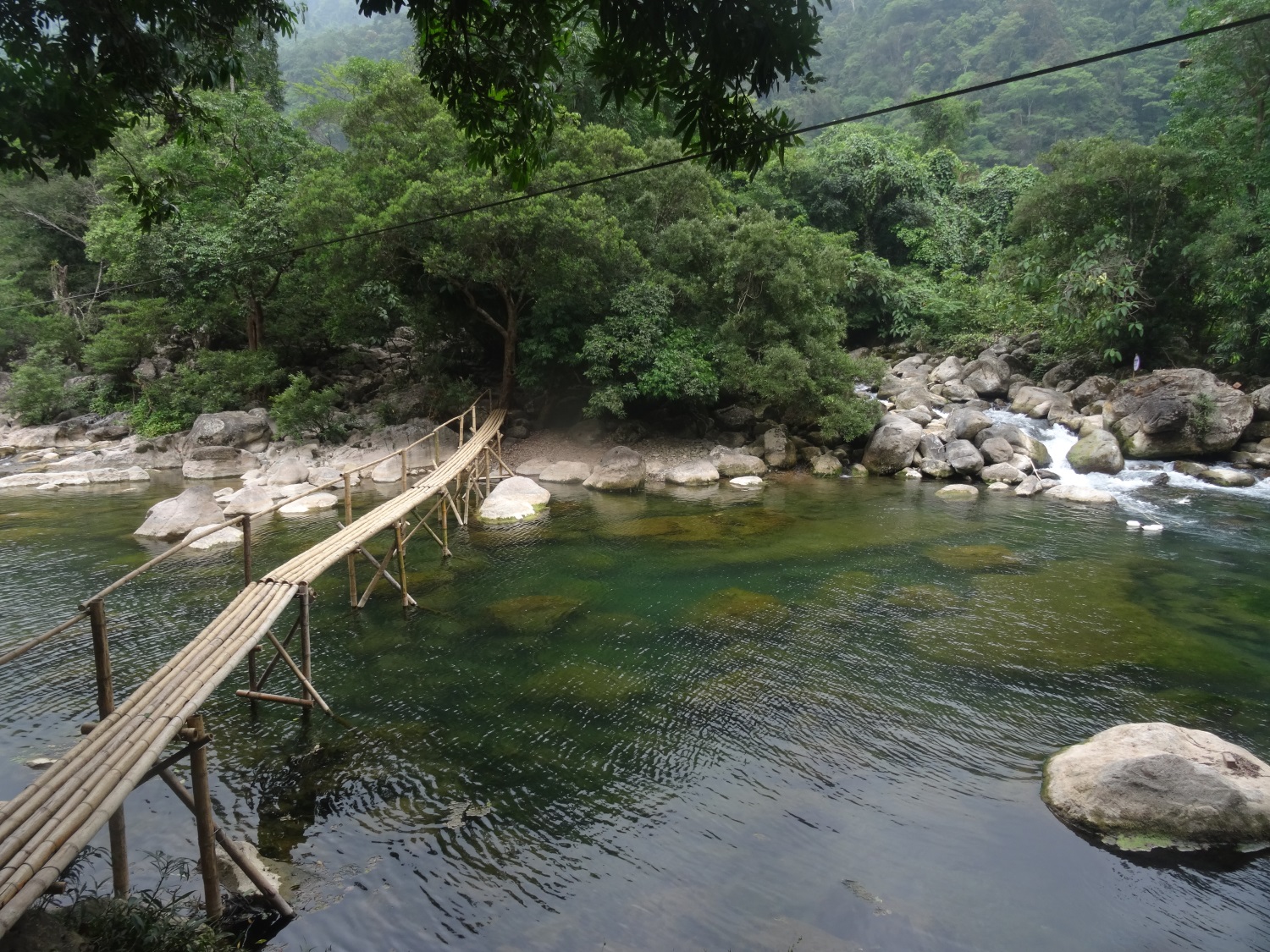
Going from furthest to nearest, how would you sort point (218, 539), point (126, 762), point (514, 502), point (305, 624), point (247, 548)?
point (514, 502) → point (218, 539) → point (247, 548) → point (305, 624) → point (126, 762)

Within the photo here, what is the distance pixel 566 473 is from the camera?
19547mm

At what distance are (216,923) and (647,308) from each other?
17.2m

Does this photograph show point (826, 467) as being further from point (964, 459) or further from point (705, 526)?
point (705, 526)

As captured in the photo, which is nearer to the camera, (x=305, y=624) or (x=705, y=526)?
(x=305, y=624)

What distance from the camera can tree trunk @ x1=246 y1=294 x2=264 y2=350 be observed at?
24.2m

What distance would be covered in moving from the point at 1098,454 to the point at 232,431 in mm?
23818

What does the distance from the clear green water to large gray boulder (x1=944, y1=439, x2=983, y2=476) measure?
5.07 m

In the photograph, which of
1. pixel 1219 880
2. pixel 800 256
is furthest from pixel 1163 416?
pixel 1219 880

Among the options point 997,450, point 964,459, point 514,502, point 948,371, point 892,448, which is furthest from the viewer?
point 948,371

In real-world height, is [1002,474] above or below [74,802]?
below

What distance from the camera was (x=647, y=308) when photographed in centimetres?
1964


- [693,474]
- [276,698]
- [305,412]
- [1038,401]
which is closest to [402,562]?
[276,698]

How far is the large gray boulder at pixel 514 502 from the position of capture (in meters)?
15.5

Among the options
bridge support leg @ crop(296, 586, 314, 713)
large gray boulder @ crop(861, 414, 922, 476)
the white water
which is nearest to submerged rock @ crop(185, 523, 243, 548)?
bridge support leg @ crop(296, 586, 314, 713)
